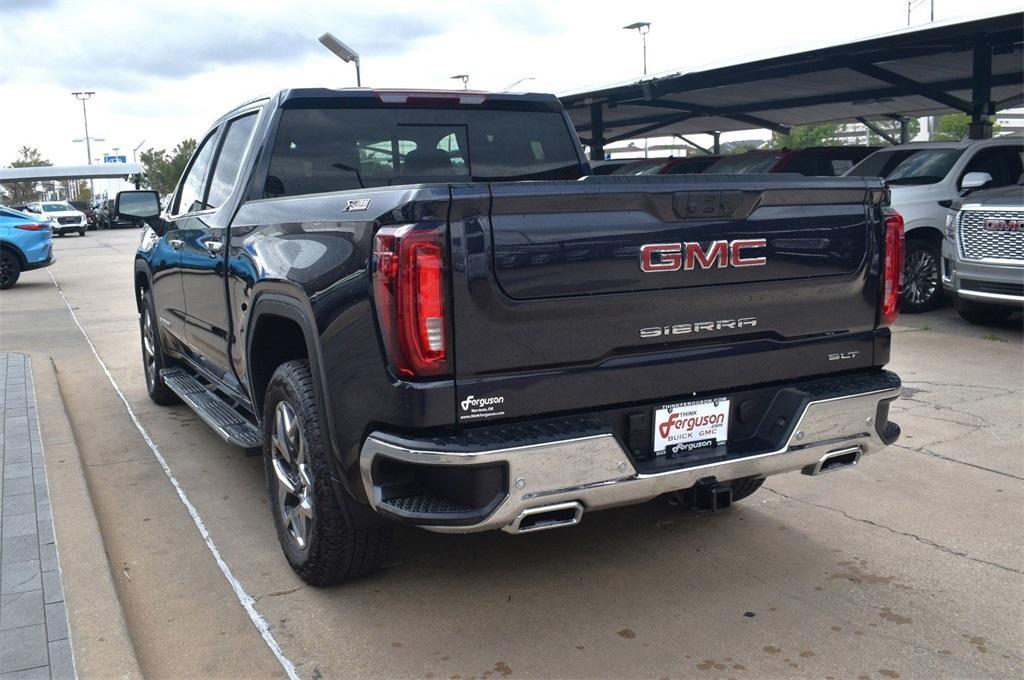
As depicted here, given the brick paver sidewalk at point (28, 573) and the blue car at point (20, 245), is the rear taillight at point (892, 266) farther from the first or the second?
the blue car at point (20, 245)

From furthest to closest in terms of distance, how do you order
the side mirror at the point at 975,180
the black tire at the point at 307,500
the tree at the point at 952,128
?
the tree at the point at 952,128 < the side mirror at the point at 975,180 < the black tire at the point at 307,500

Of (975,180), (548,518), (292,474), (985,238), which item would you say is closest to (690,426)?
(548,518)

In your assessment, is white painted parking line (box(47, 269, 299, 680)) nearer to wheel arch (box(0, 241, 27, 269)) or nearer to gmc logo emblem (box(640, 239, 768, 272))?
gmc logo emblem (box(640, 239, 768, 272))

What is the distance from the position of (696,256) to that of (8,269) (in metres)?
17.2

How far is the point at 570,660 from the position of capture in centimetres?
330

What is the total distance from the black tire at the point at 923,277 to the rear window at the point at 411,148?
6929 millimetres

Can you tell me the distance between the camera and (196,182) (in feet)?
19.5

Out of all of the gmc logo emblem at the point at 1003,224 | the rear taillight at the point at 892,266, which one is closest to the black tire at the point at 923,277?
the gmc logo emblem at the point at 1003,224

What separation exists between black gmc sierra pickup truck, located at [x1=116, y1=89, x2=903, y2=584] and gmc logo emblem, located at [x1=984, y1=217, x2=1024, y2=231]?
582 cm

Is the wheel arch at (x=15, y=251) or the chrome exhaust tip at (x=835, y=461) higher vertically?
the wheel arch at (x=15, y=251)

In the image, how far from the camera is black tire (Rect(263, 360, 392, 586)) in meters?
3.60

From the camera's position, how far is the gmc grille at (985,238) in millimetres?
8875

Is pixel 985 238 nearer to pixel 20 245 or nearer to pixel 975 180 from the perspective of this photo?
pixel 975 180

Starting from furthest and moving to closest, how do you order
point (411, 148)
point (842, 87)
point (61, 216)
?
point (61, 216) < point (842, 87) < point (411, 148)
